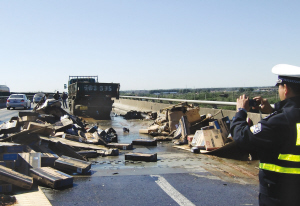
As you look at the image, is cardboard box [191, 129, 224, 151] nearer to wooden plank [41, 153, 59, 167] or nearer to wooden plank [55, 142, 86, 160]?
wooden plank [55, 142, 86, 160]

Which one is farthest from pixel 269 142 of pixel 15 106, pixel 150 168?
pixel 15 106

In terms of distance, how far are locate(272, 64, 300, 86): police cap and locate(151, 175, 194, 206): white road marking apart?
10.8 feet

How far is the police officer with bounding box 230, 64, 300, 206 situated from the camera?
2.81 metres

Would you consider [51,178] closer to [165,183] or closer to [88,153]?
[165,183]

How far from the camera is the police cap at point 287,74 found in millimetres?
2867

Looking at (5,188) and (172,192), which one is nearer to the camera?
(5,188)

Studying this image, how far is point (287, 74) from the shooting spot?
2893 mm

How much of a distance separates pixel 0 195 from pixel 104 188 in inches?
69.2

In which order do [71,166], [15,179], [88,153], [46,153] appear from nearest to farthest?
1. [15,179]
2. [71,166]
3. [46,153]
4. [88,153]

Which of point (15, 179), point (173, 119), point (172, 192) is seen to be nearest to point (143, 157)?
point (172, 192)

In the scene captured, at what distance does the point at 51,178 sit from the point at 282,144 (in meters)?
4.72

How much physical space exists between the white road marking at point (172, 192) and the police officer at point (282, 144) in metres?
2.99

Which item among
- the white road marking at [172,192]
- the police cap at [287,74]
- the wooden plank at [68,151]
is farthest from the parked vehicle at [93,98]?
the police cap at [287,74]

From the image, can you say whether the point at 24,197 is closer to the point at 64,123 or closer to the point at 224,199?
the point at 224,199
